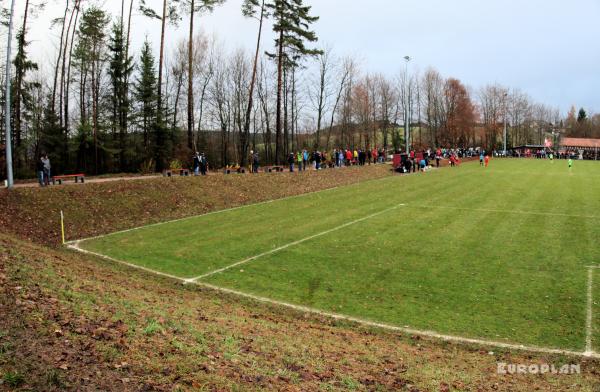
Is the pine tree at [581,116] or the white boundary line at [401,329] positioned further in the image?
the pine tree at [581,116]

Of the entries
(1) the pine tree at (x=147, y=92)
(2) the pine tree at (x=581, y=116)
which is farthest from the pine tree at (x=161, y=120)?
(2) the pine tree at (x=581, y=116)

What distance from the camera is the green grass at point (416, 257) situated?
35.6 ft

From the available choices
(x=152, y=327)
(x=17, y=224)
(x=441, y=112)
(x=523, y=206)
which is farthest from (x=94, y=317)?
(x=441, y=112)

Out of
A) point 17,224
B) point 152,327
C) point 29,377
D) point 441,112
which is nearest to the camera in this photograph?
point 29,377

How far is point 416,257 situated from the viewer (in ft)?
50.4

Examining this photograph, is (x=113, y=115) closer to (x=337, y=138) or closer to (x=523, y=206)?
(x=523, y=206)

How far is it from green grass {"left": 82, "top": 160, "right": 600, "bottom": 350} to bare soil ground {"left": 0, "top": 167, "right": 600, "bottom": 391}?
1.37m

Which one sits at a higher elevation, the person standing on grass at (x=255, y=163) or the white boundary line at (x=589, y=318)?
the person standing on grass at (x=255, y=163)

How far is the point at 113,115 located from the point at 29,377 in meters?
41.5

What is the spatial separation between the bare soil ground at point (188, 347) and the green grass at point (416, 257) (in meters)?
1.37

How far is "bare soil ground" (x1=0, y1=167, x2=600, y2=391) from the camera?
5.80 metres

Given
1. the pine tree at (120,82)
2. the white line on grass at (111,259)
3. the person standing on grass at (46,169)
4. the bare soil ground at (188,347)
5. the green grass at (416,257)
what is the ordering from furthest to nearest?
the pine tree at (120,82)
the person standing on grass at (46,169)
the white line on grass at (111,259)
the green grass at (416,257)
the bare soil ground at (188,347)

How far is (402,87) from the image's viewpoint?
304 feet

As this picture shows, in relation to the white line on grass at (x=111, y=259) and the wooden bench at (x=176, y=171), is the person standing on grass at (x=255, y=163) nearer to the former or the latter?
the wooden bench at (x=176, y=171)
